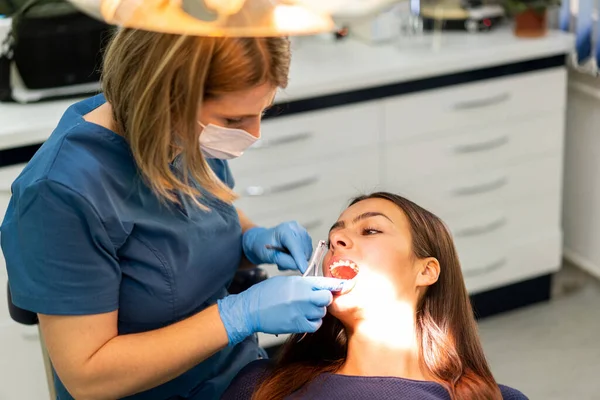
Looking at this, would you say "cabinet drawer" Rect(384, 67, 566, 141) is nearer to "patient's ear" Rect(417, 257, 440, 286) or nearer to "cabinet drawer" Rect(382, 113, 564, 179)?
"cabinet drawer" Rect(382, 113, 564, 179)

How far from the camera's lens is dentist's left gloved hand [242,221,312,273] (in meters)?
1.66

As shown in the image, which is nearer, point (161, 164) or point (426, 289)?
point (161, 164)

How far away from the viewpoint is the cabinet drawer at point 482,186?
2771mm

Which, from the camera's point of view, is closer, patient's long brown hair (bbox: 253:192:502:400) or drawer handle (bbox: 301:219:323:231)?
patient's long brown hair (bbox: 253:192:502:400)

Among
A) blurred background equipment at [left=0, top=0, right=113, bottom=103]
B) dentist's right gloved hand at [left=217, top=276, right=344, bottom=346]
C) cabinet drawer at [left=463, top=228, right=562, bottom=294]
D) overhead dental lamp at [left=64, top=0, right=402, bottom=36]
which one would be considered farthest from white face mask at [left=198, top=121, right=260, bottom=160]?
cabinet drawer at [left=463, top=228, right=562, bottom=294]

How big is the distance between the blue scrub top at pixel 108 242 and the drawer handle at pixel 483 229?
1.44m

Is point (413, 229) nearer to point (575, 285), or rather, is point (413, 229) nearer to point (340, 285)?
point (340, 285)

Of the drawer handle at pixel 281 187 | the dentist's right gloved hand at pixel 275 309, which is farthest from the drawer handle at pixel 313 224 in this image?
the dentist's right gloved hand at pixel 275 309

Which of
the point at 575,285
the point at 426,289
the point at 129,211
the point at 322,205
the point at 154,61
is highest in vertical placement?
the point at 154,61

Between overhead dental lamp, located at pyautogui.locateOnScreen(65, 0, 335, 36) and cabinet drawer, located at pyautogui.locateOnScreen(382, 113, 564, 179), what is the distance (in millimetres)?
1764

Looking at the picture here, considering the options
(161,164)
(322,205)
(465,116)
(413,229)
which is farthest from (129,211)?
(465,116)

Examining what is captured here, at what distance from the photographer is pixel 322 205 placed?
2662 mm

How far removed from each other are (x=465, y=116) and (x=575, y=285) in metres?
0.96

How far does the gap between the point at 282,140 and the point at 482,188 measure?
76 cm
